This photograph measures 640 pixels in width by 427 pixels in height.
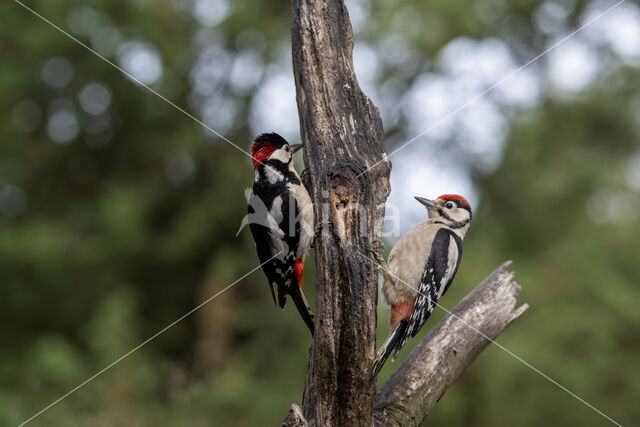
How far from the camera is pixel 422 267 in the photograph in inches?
143

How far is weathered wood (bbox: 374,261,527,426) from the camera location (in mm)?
2936

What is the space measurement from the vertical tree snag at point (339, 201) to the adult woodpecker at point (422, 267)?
799 mm

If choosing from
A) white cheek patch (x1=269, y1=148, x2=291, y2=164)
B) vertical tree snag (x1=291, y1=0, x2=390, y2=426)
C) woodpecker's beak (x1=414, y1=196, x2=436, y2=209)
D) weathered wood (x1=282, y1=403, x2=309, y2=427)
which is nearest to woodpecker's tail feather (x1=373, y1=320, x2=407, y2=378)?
vertical tree snag (x1=291, y1=0, x2=390, y2=426)

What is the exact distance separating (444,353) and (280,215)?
1060 mm

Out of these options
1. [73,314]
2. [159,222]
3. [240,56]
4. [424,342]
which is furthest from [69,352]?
[424,342]

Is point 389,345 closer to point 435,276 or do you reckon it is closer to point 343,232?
point 435,276

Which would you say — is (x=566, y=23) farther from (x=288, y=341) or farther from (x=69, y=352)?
(x=69, y=352)

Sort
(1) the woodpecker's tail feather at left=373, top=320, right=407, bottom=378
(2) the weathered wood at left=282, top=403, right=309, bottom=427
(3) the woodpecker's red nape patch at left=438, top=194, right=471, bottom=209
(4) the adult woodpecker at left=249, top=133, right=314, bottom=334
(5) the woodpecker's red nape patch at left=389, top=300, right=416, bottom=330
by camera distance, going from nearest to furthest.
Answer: (2) the weathered wood at left=282, top=403, right=309, bottom=427 → (1) the woodpecker's tail feather at left=373, top=320, right=407, bottom=378 → (4) the adult woodpecker at left=249, top=133, right=314, bottom=334 → (5) the woodpecker's red nape patch at left=389, top=300, right=416, bottom=330 → (3) the woodpecker's red nape patch at left=438, top=194, right=471, bottom=209

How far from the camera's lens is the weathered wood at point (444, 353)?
116 inches

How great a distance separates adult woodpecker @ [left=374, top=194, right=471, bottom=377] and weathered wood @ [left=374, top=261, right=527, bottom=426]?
0.27 m

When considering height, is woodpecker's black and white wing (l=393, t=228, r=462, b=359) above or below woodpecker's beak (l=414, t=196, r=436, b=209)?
below

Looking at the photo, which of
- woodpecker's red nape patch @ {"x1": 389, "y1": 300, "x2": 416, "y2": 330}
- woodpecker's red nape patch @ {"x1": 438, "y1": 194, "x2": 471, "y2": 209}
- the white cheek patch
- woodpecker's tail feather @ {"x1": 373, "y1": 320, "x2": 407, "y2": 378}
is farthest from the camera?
woodpecker's red nape patch @ {"x1": 438, "y1": 194, "x2": 471, "y2": 209}

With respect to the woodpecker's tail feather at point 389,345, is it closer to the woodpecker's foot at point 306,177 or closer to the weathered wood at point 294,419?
the weathered wood at point 294,419

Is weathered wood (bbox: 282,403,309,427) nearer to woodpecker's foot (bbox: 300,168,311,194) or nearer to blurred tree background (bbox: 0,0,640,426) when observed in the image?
woodpecker's foot (bbox: 300,168,311,194)
